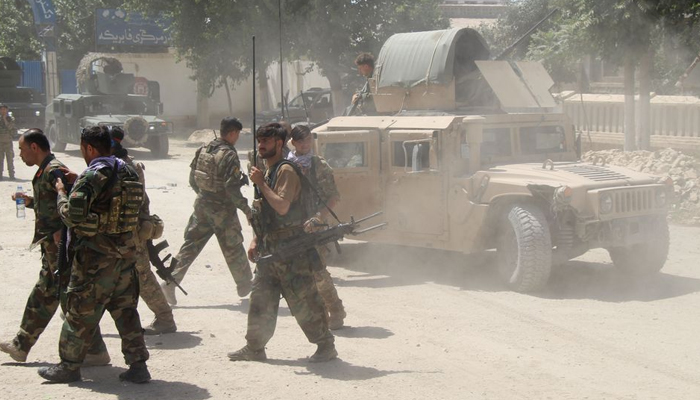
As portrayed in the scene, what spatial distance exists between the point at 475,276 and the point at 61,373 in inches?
195

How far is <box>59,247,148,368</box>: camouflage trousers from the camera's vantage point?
5.37 meters

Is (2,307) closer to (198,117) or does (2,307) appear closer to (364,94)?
(364,94)

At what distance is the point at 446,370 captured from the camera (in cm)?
609

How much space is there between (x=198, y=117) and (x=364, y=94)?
1065 inches

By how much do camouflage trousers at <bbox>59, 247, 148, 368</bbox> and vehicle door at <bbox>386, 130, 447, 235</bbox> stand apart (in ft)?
13.1

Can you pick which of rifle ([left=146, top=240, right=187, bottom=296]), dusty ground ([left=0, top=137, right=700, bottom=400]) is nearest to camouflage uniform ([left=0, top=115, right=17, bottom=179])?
dusty ground ([left=0, top=137, right=700, bottom=400])

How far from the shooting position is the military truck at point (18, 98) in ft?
103

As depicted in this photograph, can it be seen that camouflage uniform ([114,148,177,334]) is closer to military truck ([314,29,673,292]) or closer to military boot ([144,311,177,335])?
military boot ([144,311,177,335])

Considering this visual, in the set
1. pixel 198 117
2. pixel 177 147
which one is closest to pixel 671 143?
pixel 177 147

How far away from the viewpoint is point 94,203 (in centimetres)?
530

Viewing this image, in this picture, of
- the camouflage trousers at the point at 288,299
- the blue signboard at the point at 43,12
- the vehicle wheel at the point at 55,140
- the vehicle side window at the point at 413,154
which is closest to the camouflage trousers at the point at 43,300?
the camouflage trousers at the point at 288,299

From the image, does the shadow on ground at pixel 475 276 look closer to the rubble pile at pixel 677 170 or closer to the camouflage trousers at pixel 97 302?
the rubble pile at pixel 677 170

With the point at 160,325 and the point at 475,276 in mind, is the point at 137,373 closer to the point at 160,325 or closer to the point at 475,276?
the point at 160,325

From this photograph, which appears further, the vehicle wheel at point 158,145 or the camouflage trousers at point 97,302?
the vehicle wheel at point 158,145
